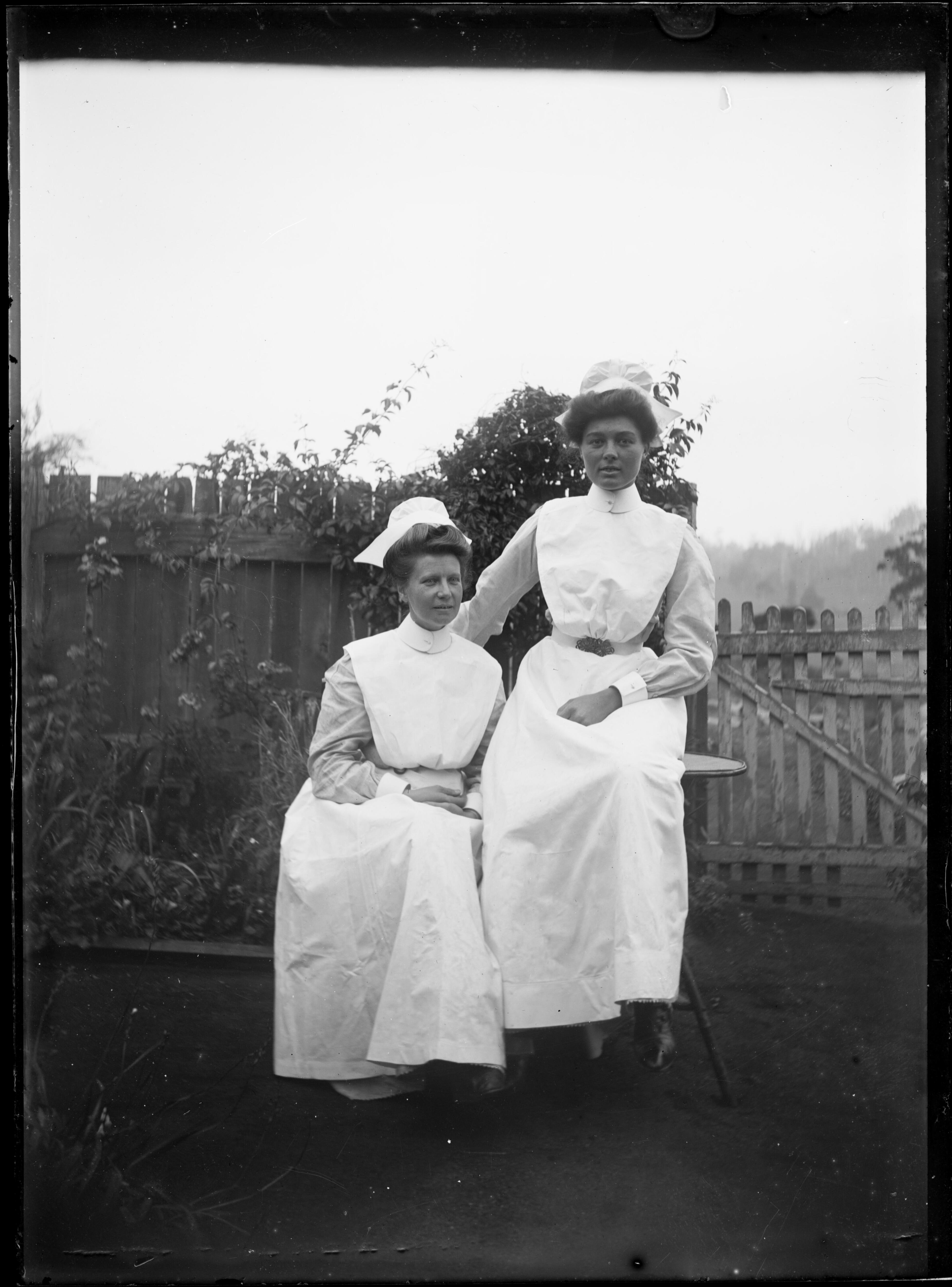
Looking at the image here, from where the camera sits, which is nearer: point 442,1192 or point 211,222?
point 442,1192

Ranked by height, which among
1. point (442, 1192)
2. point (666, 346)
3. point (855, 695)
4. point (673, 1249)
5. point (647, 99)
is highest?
point (647, 99)

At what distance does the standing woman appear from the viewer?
7.99 feet

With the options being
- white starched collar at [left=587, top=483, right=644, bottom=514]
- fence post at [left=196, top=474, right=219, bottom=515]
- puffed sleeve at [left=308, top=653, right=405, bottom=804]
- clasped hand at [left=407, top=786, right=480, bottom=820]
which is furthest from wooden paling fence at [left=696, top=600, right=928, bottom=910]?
fence post at [left=196, top=474, right=219, bottom=515]

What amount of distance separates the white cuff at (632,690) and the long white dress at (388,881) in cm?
33

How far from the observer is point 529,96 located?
2646 mm

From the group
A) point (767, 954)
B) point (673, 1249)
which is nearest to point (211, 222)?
point (767, 954)

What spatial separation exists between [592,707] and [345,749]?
0.68m

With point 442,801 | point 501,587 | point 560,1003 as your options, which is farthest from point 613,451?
point 560,1003

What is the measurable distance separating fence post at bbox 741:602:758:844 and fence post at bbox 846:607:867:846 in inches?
10.0

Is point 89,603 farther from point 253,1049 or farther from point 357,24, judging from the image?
point 357,24

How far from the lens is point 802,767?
2641 millimetres

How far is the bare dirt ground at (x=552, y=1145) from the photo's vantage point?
247cm

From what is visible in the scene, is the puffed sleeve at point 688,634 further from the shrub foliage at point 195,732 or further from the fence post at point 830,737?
the fence post at point 830,737

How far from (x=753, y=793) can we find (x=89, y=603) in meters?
1.89
